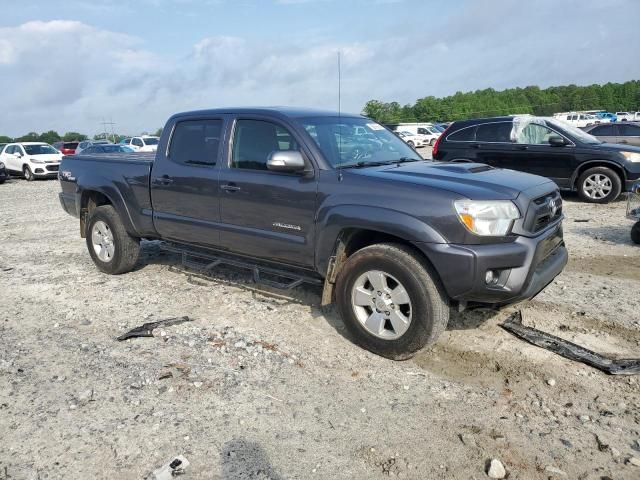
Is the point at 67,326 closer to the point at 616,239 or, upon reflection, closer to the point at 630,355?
the point at 630,355

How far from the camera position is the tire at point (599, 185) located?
10148mm

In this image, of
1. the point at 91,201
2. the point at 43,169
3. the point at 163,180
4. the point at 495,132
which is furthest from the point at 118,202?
the point at 43,169

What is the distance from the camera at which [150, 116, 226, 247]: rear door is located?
199 inches

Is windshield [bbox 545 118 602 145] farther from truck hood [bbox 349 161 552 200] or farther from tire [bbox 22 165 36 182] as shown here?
tire [bbox 22 165 36 182]

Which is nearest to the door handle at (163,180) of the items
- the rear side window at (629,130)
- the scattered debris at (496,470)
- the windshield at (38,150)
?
the scattered debris at (496,470)

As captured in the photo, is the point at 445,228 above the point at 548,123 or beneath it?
beneath

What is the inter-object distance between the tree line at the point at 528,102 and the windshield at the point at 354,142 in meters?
59.5

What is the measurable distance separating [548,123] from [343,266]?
26.8 ft

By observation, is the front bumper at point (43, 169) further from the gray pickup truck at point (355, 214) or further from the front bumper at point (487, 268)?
the front bumper at point (487, 268)

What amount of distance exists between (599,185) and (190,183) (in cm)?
837

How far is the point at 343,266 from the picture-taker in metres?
4.18

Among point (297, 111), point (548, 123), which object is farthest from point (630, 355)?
point (548, 123)

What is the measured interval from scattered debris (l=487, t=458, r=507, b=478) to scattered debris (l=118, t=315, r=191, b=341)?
2925 millimetres

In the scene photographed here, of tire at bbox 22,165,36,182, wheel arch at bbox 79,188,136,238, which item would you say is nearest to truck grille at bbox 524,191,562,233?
wheel arch at bbox 79,188,136,238
